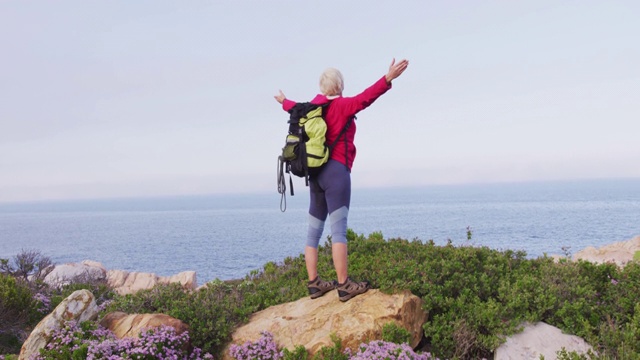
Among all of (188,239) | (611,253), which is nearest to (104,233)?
(188,239)

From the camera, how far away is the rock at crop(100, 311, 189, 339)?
774cm

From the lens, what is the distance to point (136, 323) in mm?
7961

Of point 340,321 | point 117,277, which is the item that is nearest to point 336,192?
point 340,321

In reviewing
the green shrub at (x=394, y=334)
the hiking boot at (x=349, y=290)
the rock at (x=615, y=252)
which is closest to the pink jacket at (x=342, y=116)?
the hiking boot at (x=349, y=290)

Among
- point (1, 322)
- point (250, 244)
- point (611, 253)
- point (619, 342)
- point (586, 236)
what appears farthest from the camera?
point (250, 244)

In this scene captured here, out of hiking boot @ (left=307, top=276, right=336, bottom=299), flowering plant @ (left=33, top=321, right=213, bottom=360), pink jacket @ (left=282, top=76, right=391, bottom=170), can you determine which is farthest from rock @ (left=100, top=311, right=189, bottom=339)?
pink jacket @ (left=282, top=76, right=391, bottom=170)

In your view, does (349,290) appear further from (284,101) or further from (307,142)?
(284,101)

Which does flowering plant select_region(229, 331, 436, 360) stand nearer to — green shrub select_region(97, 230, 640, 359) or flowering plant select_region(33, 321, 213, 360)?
green shrub select_region(97, 230, 640, 359)

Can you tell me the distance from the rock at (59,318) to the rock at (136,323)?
0.36m

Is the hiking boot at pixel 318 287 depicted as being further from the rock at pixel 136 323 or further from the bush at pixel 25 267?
the bush at pixel 25 267

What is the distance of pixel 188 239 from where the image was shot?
3022 inches

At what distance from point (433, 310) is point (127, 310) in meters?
5.14

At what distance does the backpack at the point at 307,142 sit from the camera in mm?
7383

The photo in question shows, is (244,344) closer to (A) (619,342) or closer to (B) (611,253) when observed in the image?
(A) (619,342)
